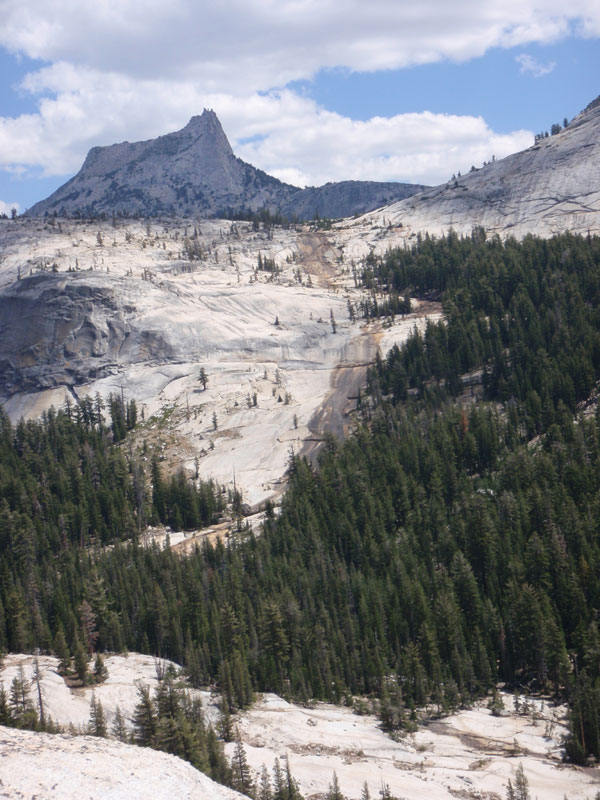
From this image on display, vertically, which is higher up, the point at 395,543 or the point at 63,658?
the point at 63,658

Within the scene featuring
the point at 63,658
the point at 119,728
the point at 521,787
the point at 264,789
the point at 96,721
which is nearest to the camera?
the point at 264,789

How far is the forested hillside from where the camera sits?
276 ft

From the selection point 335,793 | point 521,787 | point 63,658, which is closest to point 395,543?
point 63,658

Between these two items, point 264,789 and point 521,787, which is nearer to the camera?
point 264,789

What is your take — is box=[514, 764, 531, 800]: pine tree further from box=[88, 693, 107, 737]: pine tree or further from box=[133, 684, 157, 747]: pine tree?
box=[88, 693, 107, 737]: pine tree

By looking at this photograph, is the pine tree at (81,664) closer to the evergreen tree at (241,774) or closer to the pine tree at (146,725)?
the pine tree at (146,725)

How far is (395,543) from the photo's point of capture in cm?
11544

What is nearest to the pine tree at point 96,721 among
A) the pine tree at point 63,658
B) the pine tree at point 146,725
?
the pine tree at point 146,725

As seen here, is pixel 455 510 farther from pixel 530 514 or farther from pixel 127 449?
pixel 127 449

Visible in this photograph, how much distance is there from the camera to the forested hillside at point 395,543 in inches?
3312

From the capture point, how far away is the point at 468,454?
13875 centimetres

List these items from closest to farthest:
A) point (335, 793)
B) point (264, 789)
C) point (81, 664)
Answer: point (335, 793) → point (264, 789) → point (81, 664)

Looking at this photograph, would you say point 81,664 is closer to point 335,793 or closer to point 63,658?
point 63,658

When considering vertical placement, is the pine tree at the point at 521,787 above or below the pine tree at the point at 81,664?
below
